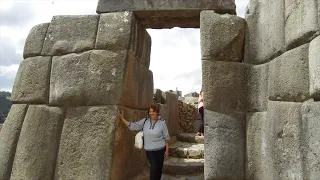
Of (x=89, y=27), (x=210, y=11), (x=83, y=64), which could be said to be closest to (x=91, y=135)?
(x=83, y=64)

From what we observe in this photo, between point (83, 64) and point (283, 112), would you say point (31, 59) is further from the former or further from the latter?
point (283, 112)

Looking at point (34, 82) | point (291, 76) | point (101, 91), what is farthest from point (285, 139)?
point (34, 82)

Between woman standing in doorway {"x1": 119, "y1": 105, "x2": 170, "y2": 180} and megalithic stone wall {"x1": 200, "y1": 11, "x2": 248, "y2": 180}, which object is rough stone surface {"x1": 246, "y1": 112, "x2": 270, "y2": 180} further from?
woman standing in doorway {"x1": 119, "y1": 105, "x2": 170, "y2": 180}

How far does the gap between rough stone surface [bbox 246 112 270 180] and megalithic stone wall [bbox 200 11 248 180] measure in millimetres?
76

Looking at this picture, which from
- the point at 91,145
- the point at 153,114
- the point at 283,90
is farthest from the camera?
the point at 153,114

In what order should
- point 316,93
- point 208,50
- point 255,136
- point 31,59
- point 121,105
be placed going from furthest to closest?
point 31,59
point 121,105
point 208,50
point 255,136
point 316,93

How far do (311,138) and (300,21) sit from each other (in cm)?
105

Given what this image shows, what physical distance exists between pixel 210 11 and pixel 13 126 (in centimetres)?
336

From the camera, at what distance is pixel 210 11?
404 cm

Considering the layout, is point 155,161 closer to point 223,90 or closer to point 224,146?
point 224,146

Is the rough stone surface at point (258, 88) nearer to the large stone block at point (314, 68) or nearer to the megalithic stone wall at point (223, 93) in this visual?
the megalithic stone wall at point (223, 93)

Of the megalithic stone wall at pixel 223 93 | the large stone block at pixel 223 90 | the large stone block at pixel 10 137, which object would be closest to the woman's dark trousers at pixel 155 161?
the megalithic stone wall at pixel 223 93

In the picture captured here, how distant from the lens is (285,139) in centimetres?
286

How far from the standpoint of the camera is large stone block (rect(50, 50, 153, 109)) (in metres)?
4.12
